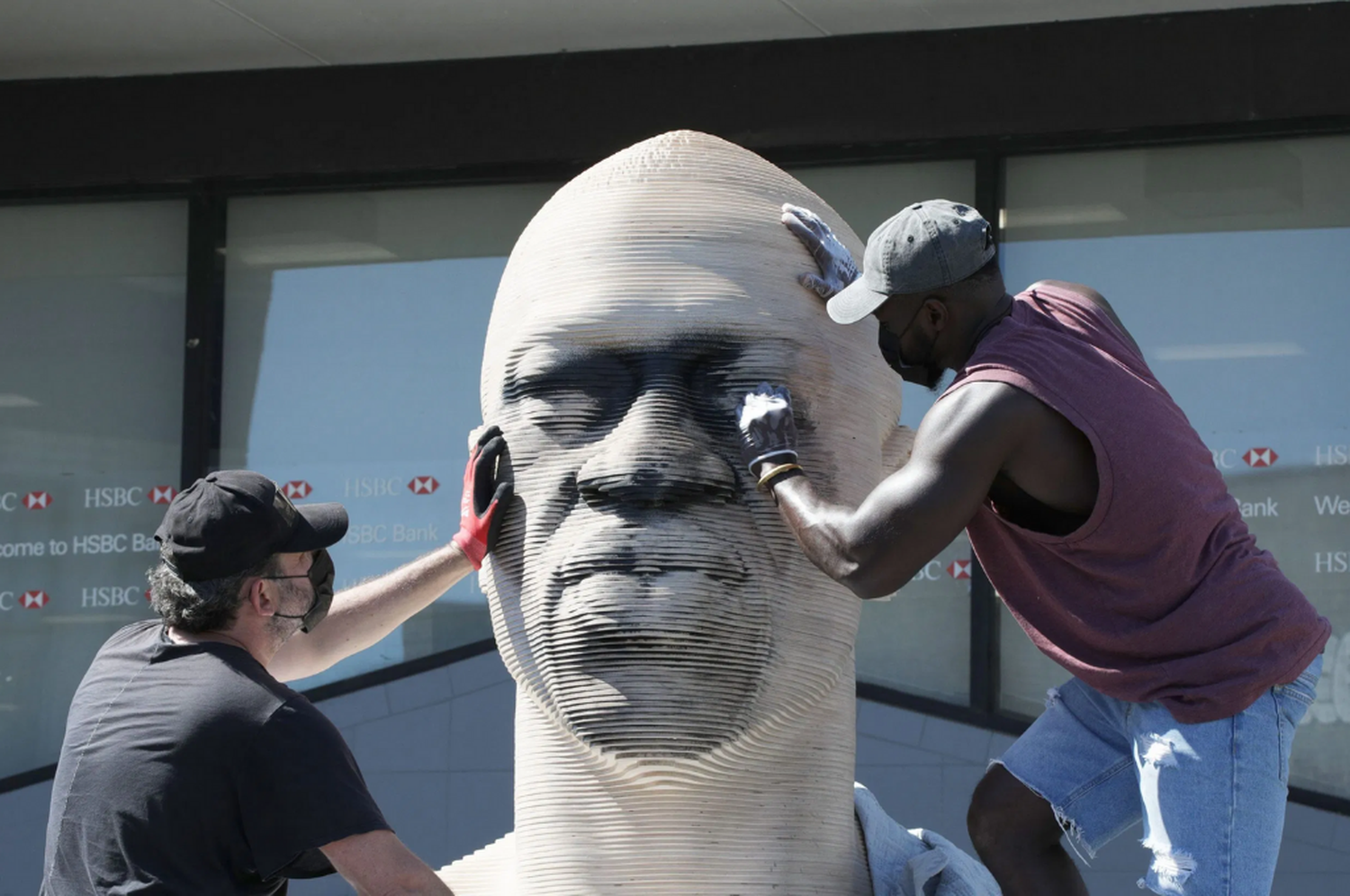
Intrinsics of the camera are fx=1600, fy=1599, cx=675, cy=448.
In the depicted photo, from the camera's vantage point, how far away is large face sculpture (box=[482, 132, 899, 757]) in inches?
98.0

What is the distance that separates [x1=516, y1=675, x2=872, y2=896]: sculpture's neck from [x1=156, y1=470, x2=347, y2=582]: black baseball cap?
1.80 ft

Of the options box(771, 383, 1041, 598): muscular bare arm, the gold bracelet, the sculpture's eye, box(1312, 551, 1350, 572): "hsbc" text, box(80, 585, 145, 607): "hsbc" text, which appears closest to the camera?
box(771, 383, 1041, 598): muscular bare arm

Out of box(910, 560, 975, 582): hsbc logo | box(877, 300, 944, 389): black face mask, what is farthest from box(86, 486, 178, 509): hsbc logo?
box(877, 300, 944, 389): black face mask

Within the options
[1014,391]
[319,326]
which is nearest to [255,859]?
[1014,391]

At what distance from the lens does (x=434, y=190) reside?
20.9 ft

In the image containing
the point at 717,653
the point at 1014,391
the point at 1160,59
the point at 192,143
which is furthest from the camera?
the point at 192,143

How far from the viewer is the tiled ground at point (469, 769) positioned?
5.70m

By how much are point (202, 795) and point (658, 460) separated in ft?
2.77

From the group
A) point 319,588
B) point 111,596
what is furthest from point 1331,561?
point 111,596

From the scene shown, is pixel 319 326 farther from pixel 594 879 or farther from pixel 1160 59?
pixel 594 879

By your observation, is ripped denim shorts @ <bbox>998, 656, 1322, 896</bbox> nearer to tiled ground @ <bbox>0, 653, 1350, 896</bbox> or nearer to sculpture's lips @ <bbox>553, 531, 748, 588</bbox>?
sculpture's lips @ <bbox>553, 531, 748, 588</bbox>

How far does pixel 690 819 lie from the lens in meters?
2.52

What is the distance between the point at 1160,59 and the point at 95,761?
15.2 ft

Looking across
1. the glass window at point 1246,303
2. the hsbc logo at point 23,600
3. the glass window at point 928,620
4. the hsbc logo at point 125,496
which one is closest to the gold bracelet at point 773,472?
the glass window at point 928,620
